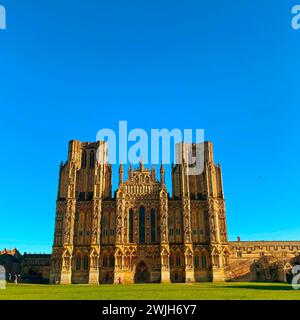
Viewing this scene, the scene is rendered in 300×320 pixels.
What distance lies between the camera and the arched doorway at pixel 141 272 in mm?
64812

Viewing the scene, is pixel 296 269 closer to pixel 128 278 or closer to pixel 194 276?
pixel 194 276

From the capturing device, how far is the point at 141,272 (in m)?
65.2

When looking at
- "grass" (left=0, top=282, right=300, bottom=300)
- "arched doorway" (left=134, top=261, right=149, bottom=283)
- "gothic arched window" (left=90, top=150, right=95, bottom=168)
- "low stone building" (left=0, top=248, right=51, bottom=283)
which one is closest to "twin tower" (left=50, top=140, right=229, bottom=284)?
"arched doorway" (left=134, top=261, right=149, bottom=283)

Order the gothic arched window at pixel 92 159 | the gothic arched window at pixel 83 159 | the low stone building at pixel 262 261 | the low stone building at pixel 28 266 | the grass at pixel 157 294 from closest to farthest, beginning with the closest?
the grass at pixel 157 294 < the low stone building at pixel 262 261 < the gothic arched window at pixel 92 159 < the gothic arched window at pixel 83 159 < the low stone building at pixel 28 266

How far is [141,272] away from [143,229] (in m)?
8.08

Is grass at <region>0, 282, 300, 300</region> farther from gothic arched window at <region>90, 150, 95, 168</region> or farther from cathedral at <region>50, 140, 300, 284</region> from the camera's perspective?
gothic arched window at <region>90, 150, 95, 168</region>

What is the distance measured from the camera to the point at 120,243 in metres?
64.4

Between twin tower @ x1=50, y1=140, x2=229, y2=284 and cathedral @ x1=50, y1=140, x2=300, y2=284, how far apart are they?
177 millimetres

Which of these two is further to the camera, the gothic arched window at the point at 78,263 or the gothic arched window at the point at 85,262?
the gothic arched window at the point at 78,263

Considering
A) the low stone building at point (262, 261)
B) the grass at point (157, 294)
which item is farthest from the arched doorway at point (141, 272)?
the grass at point (157, 294)

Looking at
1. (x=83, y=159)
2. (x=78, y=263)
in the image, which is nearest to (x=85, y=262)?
(x=78, y=263)

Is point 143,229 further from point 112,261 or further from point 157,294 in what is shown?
point 157,294

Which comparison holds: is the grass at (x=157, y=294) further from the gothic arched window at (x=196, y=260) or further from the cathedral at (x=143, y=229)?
the gothic arched window at (x=196, y=260)

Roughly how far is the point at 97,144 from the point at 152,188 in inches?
633
